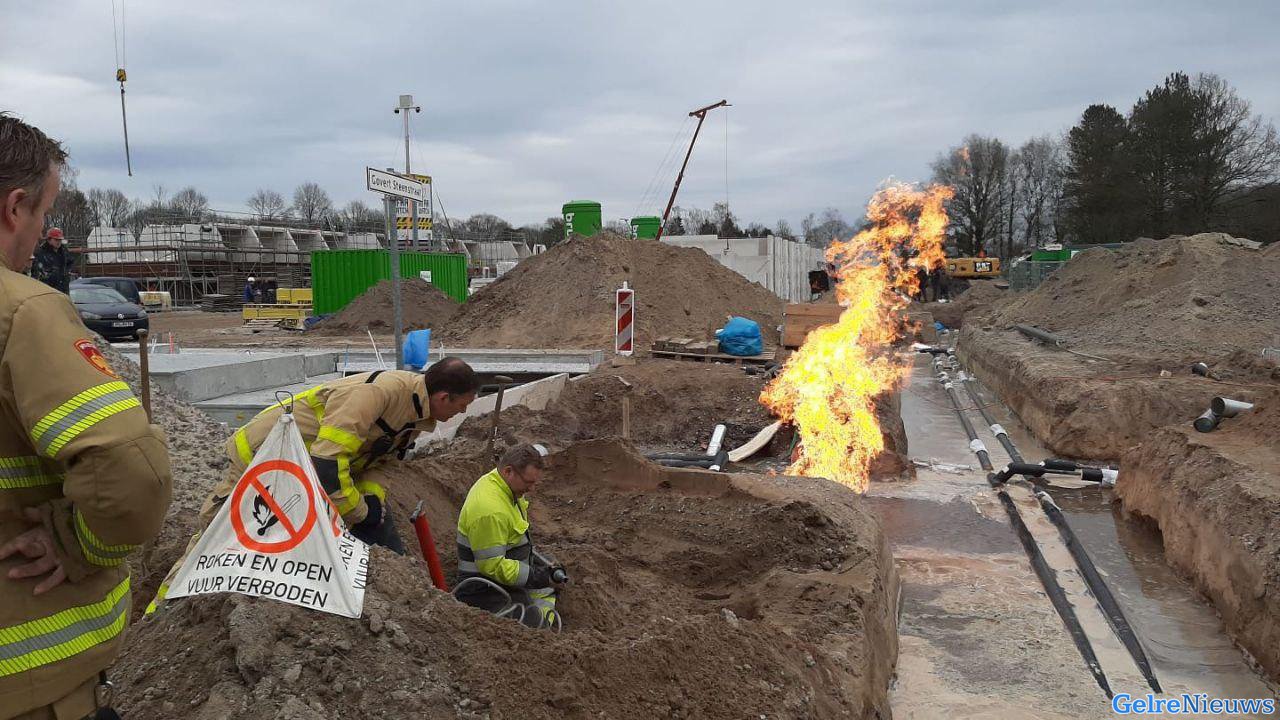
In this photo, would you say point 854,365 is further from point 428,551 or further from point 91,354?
point 91,354

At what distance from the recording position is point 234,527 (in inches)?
128

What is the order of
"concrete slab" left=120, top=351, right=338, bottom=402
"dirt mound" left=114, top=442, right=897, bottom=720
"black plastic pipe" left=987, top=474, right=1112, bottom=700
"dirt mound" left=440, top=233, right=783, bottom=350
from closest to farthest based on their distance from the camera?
"dirt mound" left=114, top=442, right=897, bottom=720 < "black plastic pipe" left=987, top=474, right=1112, bottom=700 < "concrete slab" left=120, top=351, right=338, bottom=402 < "dirt mound" left=440, top=233, right=783, bottom=350

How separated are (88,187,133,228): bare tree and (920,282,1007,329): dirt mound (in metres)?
48.9

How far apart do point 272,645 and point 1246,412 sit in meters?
10.1

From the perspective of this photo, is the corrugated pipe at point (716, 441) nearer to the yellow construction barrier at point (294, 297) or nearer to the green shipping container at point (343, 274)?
the green shipping container at point (343, 274)

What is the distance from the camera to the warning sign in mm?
3168

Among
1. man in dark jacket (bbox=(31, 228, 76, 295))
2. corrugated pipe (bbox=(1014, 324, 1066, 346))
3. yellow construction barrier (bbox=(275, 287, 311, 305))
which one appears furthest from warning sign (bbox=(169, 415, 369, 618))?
yellow construction barrier (bbox=(275, 287, 311, 305))

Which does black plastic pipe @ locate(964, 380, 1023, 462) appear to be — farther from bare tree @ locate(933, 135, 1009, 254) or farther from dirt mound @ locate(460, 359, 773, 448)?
bare tree @ locate(933, 135, 1009, 254)

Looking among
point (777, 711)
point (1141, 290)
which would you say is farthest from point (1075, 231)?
point (777, 711)

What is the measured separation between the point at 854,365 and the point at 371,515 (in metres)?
9.65

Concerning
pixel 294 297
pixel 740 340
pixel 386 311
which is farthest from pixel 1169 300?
pixel 294 297

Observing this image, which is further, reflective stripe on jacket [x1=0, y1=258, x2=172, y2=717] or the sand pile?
the sand pile

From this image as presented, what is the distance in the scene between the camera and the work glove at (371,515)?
15.0 ft

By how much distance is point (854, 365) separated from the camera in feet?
42.3
